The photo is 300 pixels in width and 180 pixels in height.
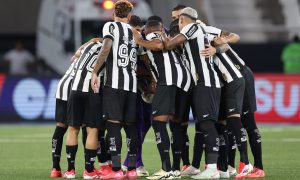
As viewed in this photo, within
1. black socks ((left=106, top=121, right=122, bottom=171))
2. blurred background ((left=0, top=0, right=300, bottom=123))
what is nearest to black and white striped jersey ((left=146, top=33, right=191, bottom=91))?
black socks ((left=106, top=121, right=122, bottom=171))

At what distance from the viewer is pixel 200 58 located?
39.7 feet

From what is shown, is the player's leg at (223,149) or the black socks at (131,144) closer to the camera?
the black socks at (131,144)

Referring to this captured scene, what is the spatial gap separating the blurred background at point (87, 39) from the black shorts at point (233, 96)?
1059 cm

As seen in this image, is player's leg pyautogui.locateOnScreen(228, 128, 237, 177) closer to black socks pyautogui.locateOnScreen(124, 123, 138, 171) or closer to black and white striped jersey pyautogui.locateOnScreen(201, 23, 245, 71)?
black and white striped jersey pyautogui.locateOnScreen(201, 23, 245, 71)

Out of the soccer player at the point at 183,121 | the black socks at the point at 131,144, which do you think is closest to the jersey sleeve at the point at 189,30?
the soccer player at the point at 183,121

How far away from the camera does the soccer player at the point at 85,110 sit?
12211 millimetres

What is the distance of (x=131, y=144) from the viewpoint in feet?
40.1

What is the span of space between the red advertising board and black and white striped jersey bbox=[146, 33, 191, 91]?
11.0m

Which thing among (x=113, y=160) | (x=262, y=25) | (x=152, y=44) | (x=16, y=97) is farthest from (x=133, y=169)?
(x=262, y=25)

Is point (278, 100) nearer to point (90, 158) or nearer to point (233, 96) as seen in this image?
point (233, 96)

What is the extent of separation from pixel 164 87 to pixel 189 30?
808 millimetres

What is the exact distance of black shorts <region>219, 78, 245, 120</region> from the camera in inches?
487

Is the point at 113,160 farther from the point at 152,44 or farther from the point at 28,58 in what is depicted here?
the point at 28,58

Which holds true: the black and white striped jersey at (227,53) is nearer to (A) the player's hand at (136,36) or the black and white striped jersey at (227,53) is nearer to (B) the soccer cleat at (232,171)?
(A) the player's hand at (136,36)
